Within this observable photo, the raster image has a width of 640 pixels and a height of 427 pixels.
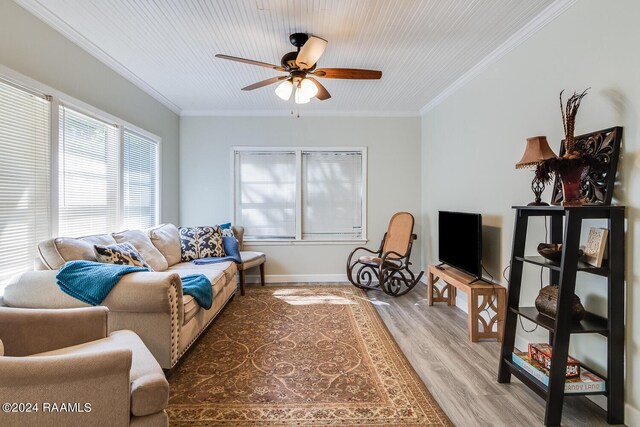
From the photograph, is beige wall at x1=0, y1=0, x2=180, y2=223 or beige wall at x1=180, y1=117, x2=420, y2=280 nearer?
beige wall at x1=0, y1=0, x2=180, y2=223

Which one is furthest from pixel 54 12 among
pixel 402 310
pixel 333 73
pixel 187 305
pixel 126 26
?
pixel 402 310

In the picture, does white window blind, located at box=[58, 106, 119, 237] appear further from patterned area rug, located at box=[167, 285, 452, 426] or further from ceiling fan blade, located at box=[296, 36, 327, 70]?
ceiling fan blade, located at box=[296, 36, 327, 70]

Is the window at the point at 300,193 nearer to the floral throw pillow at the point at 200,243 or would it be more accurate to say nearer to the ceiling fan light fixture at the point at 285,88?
the floral throw pillow at the point at 200,243

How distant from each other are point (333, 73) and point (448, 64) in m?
1.36

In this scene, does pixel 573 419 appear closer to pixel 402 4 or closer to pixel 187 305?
pixel 187 305

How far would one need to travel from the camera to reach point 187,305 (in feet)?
7.74

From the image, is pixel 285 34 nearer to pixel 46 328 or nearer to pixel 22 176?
pixel 22 176

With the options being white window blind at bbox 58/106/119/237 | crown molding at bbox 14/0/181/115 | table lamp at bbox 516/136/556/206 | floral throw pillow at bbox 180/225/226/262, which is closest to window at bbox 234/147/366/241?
floral throw pillow at bbox 180/225/226/262

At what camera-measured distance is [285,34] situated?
8.54 ft

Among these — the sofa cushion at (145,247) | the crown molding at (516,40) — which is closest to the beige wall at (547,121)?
the crown molding at (516,40)

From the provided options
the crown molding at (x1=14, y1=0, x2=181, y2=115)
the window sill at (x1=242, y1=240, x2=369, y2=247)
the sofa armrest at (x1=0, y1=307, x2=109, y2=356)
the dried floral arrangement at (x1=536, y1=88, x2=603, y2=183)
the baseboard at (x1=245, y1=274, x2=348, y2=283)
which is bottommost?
the baseboard at (x1=245, y1=274, x2=348, y2=283)

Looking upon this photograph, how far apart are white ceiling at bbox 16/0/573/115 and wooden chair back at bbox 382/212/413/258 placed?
1.77 metres

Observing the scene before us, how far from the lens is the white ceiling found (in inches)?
88.2

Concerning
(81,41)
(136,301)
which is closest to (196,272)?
(136,301)
